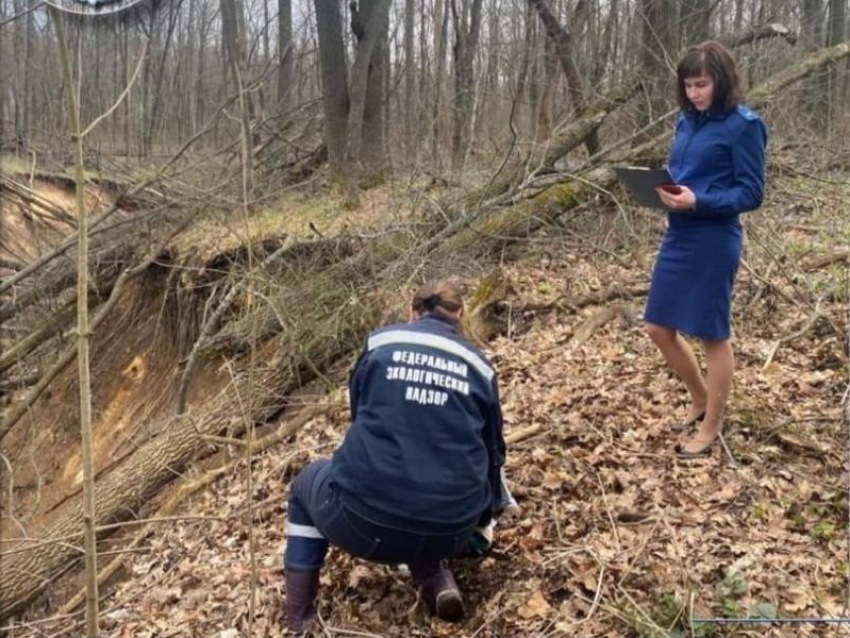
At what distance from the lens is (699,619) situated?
289 cm

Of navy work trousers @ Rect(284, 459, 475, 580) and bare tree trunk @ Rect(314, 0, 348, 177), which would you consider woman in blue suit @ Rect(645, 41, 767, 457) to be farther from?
bare tree trunk @ Rect(314, 0, 348, 177)

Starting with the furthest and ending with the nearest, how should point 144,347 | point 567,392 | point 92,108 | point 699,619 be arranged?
point 92,108 → point 144,347 → point 567,392 → point 699,619

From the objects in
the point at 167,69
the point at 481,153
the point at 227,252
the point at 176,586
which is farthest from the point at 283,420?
the point at 167,69

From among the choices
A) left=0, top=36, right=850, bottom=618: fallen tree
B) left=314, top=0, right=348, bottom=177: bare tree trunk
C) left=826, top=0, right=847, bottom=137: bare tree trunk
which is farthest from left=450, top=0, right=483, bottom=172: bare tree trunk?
left=826, top=0, right=847, bottom=137: bare tree trunk

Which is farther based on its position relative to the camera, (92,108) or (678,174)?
(92,108)

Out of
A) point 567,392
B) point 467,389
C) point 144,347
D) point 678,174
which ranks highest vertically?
point 678,174

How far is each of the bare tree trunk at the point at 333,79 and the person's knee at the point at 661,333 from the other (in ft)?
28.7

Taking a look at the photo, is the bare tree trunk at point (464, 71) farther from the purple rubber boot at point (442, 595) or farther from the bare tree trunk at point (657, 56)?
the purple rubber boot at point (442, 595)

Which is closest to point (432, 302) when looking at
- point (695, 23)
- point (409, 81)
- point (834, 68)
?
point (695, 23)

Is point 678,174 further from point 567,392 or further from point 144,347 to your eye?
point 144,347

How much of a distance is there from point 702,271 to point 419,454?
5.17ft

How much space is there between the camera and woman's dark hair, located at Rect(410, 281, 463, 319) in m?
3.29

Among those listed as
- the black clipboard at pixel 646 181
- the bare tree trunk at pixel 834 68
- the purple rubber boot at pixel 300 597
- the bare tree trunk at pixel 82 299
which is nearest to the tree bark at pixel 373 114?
the bare tree trunk at pixel 834 68

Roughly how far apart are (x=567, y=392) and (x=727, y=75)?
2.32 m
